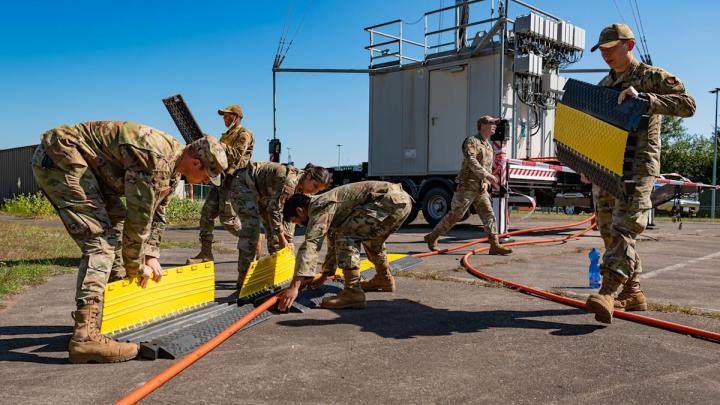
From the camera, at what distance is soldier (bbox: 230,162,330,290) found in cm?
505

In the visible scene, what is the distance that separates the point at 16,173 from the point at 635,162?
2336cm

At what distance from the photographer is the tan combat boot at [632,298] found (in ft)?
13.5

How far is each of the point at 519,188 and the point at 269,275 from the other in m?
7.04

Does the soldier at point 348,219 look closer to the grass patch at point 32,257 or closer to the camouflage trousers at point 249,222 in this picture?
the camouflage trousers at point 249,222

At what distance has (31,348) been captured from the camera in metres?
3.32

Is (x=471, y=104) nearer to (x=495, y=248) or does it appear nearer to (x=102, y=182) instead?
(x=495, y=248)

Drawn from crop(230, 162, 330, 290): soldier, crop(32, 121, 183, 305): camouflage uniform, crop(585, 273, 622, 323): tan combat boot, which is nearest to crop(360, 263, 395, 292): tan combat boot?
crop(230, 162, 330, 290): soldier

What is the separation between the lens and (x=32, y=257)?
716 cm

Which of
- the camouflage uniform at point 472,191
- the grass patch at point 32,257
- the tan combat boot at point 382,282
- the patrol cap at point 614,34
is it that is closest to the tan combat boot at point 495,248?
the camouflage uniform at point 472,191

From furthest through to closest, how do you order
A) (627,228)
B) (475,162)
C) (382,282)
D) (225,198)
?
1. (475,162)
2. (225,198)
3. (382,282)
4. (627,228)

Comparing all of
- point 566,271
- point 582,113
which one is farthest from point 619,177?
point 566,271

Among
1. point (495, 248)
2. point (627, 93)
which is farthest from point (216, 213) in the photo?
point (627, 93)

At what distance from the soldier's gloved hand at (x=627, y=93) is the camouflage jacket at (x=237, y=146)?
3.71 m

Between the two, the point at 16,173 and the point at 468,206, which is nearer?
the point at 468,206
